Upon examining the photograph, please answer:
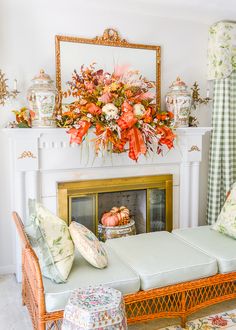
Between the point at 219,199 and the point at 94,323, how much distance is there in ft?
7.70

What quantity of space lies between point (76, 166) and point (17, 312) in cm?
122

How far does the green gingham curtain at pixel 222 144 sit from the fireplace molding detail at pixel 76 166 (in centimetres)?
26

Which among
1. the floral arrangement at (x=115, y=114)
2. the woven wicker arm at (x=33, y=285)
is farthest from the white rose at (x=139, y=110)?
the woven wicker arm at (x=33, y=285)

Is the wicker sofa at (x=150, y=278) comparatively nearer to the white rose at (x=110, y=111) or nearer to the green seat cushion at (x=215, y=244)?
the green seat cushion at (x=215, y=244)

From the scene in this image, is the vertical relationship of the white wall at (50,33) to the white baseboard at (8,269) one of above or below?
above

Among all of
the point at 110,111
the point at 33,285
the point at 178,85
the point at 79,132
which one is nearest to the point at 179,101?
the point at 178,85

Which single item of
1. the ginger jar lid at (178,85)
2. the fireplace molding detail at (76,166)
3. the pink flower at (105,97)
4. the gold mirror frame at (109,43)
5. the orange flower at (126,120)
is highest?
the gold mirror frame at (109,43)

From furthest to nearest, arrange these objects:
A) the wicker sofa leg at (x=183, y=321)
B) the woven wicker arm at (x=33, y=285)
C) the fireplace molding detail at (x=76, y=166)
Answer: the fireplace molding detail at (x=76, y=166) → the wicker sofa leg at (x=183, y=321) → the woven wicker arm at (x=33, y=285)

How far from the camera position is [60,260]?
85.6 inches

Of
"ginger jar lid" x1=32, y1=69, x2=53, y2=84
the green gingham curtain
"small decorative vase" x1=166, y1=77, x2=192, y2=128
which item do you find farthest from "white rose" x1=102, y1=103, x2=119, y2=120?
the green gingham curtain

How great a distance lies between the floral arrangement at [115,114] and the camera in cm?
290

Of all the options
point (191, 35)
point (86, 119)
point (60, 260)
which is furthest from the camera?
point (191, 35)

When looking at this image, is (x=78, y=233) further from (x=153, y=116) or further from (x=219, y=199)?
(x=219, y=199)

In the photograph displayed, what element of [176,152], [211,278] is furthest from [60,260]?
[176,152]
